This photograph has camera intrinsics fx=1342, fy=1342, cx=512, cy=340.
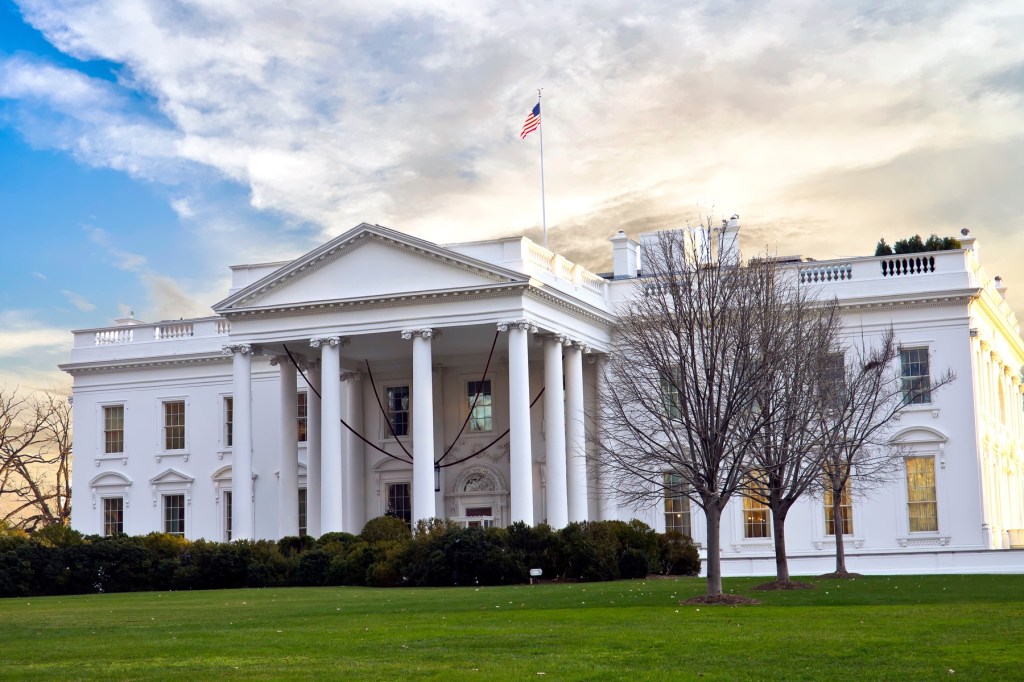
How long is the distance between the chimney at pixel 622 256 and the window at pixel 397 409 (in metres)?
9.93

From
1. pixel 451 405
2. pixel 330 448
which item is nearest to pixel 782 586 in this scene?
pixel 330 448

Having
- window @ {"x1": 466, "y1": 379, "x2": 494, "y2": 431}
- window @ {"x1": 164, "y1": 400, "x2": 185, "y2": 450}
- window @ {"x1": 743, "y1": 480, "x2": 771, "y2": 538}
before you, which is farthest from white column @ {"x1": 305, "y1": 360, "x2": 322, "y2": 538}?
window @ {"x1": 743, "y1": 480, "x2": 771, "y2": 538}

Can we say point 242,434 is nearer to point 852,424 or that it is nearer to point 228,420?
point 228,420

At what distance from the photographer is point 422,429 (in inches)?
1668

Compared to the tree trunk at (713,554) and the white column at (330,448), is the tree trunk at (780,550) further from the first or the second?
the white column at (330,448)

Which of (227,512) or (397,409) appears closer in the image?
(397,409)

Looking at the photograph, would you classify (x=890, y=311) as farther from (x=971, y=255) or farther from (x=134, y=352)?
(x=134, y=352)

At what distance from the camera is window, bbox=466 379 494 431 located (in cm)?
5000

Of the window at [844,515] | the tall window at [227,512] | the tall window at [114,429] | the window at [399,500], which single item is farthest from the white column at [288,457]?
the window at [844,515]

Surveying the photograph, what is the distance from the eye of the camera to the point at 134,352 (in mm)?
55781

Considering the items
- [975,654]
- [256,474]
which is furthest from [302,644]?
[256,474]

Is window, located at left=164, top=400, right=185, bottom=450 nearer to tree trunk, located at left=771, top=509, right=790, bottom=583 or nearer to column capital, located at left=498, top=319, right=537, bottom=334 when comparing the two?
column capital, located at left=498, top=319, right=537, bottom=334

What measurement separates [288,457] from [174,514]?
10930mm

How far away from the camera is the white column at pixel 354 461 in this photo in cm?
5038
